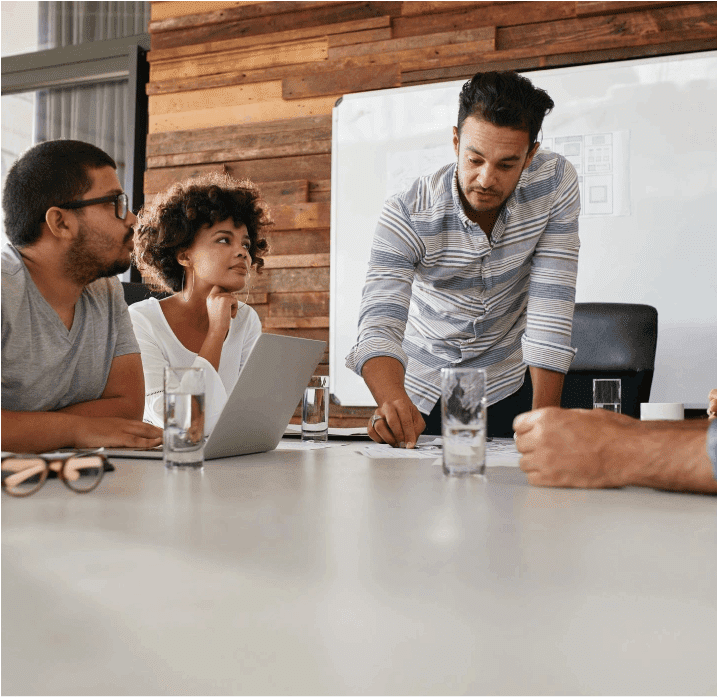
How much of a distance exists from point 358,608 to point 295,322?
9.84 ft

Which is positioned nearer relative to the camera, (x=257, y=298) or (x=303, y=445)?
(x=303, y=445)

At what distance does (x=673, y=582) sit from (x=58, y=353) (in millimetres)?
1203

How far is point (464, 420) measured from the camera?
80 cm

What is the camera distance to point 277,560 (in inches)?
18.3

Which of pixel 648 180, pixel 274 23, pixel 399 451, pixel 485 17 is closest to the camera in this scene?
pixel 399 451

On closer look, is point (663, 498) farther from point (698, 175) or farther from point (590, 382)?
point (698, 175)

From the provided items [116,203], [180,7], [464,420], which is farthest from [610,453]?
[180,7]

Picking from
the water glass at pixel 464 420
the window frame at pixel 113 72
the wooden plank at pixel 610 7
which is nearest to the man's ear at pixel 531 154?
the water glass at pixel 464 420

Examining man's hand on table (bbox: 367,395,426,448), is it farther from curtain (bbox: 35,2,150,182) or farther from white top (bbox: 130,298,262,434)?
curtain (bbox: 35,2,150,182)

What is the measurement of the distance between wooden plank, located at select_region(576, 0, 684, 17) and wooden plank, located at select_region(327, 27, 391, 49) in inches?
34.0

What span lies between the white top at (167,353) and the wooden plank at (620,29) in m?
1.86

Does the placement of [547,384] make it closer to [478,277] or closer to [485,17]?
[478,277]

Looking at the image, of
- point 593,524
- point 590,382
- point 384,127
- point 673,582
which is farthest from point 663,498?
point 384,127

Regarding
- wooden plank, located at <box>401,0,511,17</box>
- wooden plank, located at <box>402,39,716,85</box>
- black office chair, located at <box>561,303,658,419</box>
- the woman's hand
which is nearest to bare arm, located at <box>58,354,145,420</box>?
the woman's hand
